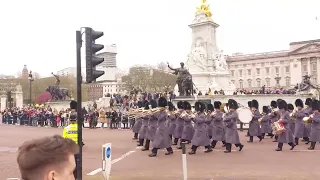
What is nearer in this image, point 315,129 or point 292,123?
point 315,129

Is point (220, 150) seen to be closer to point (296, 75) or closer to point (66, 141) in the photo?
point (66, 141)

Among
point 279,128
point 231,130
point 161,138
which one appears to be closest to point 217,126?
point 231,130

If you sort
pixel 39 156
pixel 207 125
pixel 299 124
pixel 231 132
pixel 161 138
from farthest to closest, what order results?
pixel 299 124
pixel 207 125
pixel 231 132
pixel 161 138
pixel 39 156

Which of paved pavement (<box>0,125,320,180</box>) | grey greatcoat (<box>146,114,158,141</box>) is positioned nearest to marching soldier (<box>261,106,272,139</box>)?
paved pavement (<box>0,125,320,180</box>)

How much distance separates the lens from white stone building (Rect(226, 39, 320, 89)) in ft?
327

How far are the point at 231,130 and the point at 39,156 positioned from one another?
12187 mm

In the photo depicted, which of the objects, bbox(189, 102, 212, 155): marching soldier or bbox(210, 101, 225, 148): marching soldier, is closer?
bbox(189, 102, 212, 155): marching soldier

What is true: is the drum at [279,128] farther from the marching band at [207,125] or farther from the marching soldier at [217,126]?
the marching soldier at [217,126]

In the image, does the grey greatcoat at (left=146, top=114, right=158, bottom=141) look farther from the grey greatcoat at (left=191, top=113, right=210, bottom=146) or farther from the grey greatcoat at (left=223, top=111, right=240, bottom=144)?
the grey greatcoat at (left=223, top=111, right=240, bottom=144)

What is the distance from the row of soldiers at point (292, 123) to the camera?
13.8 m

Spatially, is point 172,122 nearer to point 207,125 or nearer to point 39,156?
point 207,125

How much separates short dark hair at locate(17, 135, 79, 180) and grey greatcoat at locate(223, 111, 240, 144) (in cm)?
1202

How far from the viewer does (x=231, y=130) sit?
542 inches

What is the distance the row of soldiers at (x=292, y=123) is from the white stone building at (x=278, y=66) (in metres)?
82.2
